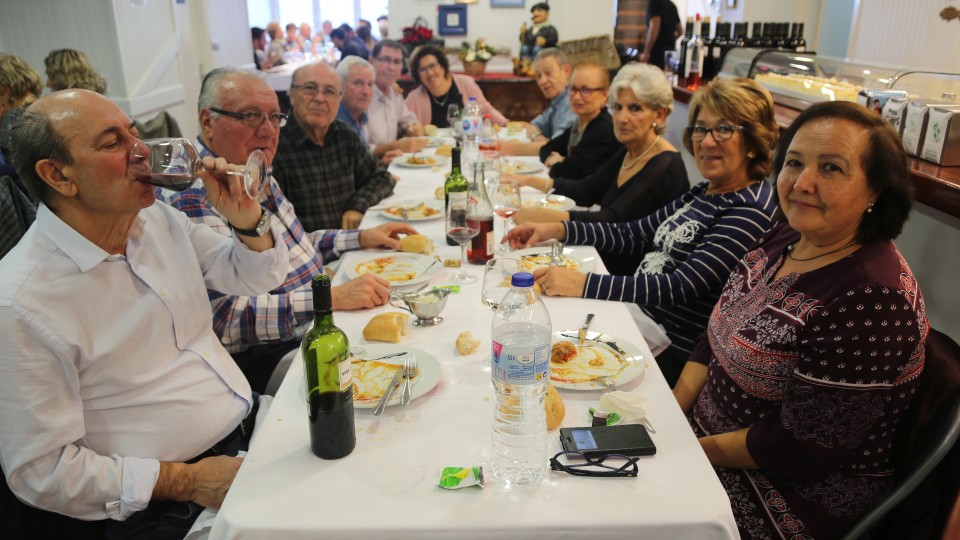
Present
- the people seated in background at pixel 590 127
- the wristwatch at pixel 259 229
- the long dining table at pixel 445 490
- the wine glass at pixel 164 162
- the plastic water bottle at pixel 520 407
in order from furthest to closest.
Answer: the people seated in background at pixel 590 127, the wristwatch at pixel 259 229, the wine glass at pixel 164 162, the plastic water bottle at pixel 520 407, the long dining table at pixel 445 490

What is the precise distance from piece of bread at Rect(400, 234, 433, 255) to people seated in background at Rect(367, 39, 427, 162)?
255 centimetres

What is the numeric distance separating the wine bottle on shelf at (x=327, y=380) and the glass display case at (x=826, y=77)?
79.7 inches

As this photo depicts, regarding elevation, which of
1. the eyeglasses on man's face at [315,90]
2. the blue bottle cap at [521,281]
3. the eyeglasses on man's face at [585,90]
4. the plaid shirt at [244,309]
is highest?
the eyeglasses on man's face at [315,90]

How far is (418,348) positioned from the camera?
149 centimetres

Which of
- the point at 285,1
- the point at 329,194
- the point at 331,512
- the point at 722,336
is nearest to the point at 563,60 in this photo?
the point at 329,194

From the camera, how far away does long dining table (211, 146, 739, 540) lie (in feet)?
3.19

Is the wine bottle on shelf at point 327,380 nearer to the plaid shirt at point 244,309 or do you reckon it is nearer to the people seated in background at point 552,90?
the plaid shirt at point 244,309

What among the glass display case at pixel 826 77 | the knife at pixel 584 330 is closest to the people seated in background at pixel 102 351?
the knife at pixel 584 330

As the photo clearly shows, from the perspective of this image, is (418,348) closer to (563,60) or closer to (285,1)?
(563,60)

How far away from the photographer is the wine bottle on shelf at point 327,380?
41.0 inches

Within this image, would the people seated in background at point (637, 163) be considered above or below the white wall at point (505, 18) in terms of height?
below

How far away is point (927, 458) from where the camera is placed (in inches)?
45.0

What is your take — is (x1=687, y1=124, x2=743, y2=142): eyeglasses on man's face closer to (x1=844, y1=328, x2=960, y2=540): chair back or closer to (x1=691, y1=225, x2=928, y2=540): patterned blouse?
(x1=691, y1=225, x2=928, y2=540): patterned blouse

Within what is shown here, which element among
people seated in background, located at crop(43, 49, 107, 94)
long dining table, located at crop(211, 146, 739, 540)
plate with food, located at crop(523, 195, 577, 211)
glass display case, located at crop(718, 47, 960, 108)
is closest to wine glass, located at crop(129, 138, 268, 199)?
long dining table, located at crop(211, 146, 739, 540)
